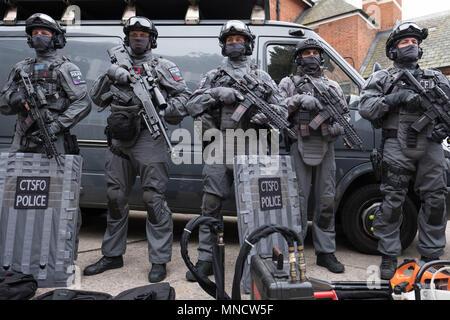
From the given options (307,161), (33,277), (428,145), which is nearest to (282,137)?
(307,161)

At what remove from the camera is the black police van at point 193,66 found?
3.65m

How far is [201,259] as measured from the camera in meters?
2.89

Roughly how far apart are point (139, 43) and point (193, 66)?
3.01ft

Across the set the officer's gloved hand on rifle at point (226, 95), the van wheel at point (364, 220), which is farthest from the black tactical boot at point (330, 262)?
the officer's gloved hand on rifle at point (226, 95)

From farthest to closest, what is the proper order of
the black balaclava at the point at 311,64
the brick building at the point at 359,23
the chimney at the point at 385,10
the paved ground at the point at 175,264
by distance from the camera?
the chimney at the point at 385,10 < the brick building at the point at 359,23 < the black balaclava at the point at 311,64 < the paved ground at the point at 175,264

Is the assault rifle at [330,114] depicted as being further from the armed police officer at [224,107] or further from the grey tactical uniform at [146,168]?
the grey tactical uniform at [146,168]

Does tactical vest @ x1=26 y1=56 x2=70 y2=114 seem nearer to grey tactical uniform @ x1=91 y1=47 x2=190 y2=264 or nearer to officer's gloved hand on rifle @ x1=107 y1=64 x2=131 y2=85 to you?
grey tactical uniform @ x1=91 y1=47 x2=190 y2=264

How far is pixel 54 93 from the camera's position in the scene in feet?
10.1

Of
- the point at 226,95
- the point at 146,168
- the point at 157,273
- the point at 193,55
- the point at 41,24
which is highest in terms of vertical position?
the point at 193,55

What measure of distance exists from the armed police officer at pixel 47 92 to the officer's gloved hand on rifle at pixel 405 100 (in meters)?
2.80

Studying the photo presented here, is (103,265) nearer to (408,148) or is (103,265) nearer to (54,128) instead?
(54,128)

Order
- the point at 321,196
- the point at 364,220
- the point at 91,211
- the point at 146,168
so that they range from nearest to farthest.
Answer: the point at 146,168
the point at 321,196
the point at 364,220
the point at 91,211

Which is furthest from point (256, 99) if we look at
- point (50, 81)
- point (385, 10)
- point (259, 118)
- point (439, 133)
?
point (385, 10)
